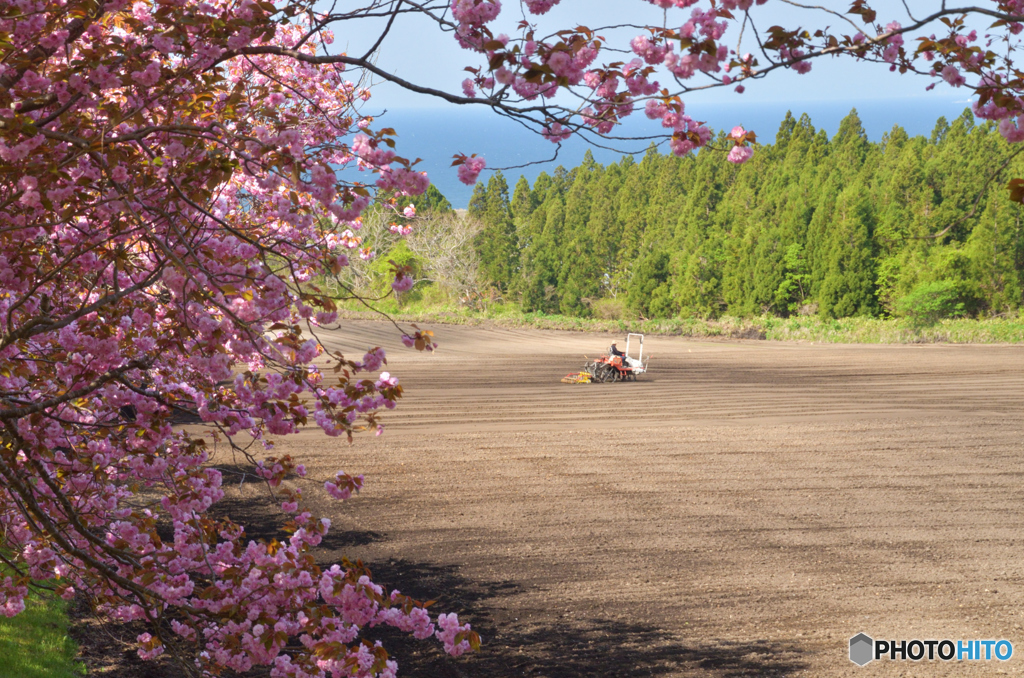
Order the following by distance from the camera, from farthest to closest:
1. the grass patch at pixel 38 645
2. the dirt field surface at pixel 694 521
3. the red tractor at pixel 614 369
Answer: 1. the red tractor at pixel 614 369
2. the dirt field surface at pixel 694 521
3. the grass patch at pixel 38 645

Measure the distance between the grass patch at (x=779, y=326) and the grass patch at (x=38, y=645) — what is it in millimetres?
16045

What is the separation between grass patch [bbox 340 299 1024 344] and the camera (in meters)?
22.6

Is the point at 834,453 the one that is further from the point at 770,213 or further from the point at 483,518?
the point at 770,213

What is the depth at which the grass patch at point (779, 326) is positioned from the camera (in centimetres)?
2258

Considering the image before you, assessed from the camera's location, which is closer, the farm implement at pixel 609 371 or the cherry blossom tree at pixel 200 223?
→ the cherry blossom tree at pixel 200 223

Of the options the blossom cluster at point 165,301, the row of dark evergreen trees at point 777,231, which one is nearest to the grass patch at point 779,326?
the row of dark evergreen trees at point 777,231

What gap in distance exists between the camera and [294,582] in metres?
3.15

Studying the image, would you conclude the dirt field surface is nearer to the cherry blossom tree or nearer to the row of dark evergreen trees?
the cherry blossom tree

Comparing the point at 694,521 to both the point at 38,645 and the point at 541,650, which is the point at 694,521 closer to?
the point at 541,650

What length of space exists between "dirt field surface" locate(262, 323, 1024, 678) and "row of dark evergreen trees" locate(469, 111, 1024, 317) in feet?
35.2

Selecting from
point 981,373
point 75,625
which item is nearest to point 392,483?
Answer: point 75,625

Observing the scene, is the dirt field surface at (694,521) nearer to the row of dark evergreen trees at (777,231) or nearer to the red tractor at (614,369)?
the red tractor at (614,369)

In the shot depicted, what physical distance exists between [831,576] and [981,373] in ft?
41.7

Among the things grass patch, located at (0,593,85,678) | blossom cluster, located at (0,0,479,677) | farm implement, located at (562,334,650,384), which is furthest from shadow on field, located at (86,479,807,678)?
farm implement, located at (562,334,650,384)
